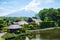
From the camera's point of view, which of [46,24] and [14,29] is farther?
[46,24]

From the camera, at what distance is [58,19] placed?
39.2 ft

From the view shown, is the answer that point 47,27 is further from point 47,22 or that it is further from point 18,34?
point 18,34

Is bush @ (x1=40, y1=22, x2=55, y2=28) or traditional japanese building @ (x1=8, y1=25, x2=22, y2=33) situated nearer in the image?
traditional japanese building @ (x1=8, y1=25, x2=22, y2=33)

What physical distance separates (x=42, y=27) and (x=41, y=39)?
130 inches

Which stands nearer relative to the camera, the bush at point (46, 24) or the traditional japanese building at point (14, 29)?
the traditional japanese building at point (14, 29)

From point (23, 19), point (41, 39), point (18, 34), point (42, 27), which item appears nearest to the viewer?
point (41, 39)

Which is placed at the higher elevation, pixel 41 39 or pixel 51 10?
pixel 51 10

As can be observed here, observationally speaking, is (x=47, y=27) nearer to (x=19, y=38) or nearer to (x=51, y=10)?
(x=51, y=10)

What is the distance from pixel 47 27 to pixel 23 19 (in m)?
1.42

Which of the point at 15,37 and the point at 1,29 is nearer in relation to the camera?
the point at 15,37

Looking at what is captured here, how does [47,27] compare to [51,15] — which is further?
[51,15]

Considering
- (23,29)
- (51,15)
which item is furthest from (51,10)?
A: (23,29)

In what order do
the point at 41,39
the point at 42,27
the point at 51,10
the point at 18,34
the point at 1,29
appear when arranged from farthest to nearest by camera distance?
1. the point at 51,10
2. the point at 42,27
3. the point at 1,29
4. the point at 18,34
5. the point at 41,39

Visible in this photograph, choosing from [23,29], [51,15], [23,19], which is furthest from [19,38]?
[51,15]
